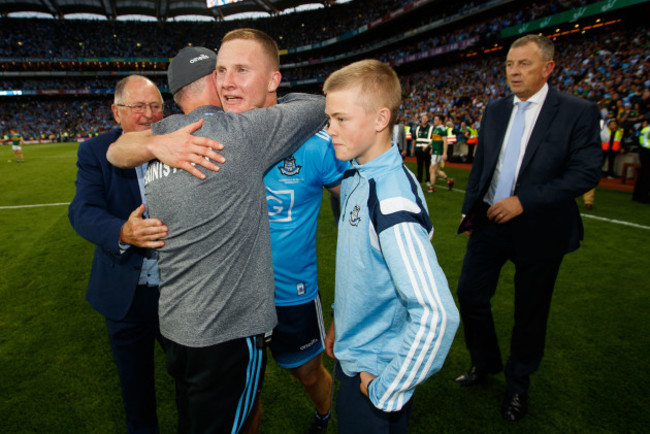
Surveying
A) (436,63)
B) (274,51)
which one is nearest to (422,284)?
(274,51)

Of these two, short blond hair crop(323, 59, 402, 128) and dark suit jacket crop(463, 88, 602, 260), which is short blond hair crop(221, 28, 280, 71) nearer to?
short blond hair crop(323, 59, 402, 128)

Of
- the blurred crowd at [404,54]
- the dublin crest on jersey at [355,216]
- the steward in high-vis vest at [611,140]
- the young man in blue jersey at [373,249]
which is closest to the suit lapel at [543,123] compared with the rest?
the young man in blue jersey at [373,249]

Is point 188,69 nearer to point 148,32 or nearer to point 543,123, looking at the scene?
point 543,123

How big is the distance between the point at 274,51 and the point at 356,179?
944 millimetres

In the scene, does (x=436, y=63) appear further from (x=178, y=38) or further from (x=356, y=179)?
(x=178, y=38)

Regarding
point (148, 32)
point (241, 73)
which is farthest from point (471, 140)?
point (148, 32)

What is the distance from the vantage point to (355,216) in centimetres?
146

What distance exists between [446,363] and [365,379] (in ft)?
6.92

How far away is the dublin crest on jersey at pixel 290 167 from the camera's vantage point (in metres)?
1.88

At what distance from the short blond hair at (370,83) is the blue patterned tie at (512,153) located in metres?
1.47

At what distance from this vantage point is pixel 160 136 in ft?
4.86

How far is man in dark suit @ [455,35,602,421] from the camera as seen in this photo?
89.5 inches

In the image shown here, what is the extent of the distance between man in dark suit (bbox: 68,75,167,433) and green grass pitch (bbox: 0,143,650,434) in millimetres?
582

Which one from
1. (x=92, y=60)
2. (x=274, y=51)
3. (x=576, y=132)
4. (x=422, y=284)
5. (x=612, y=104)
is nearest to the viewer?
Answer: (x=422, y=284)
